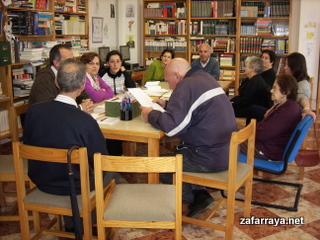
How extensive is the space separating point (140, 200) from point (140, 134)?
585mm

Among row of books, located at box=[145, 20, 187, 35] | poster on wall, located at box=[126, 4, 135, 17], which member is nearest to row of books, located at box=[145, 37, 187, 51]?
row of books, located at box=[145, 20, 187, 35]

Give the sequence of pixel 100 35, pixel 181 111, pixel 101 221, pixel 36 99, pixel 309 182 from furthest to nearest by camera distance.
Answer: pixel 100 35 < pixel 309 182 < pixel 36 99 < pixel 181 111 < pixel 101 221

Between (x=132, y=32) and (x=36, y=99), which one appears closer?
(x=36, y=99)

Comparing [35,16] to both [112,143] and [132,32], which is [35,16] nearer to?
[112,143]

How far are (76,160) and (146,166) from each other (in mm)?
354

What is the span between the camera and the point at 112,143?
3732 millimetres

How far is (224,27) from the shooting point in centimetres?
672

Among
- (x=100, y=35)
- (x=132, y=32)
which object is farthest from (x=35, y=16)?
(x=132, y=32)

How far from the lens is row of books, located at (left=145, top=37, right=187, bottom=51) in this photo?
7053 mm

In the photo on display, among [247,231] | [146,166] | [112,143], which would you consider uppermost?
[146,166]

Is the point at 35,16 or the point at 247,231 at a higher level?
the point at 35,16

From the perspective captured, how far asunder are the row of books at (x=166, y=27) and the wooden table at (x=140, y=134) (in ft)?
15.7

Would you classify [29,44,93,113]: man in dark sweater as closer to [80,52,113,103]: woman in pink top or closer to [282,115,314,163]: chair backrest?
[80,52,113,103]: woman in pink top

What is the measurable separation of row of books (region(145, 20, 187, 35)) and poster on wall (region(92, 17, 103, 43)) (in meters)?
0.98
